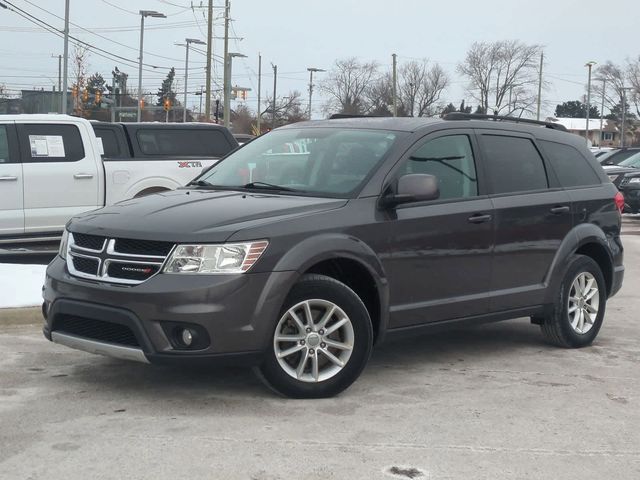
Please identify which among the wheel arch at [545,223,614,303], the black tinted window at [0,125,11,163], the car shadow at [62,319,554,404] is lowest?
the car shadow at [62,319,554,404]

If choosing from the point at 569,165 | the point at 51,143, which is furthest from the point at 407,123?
the point at 51,143

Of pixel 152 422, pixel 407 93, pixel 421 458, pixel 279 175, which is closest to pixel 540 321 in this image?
pixel 279 175

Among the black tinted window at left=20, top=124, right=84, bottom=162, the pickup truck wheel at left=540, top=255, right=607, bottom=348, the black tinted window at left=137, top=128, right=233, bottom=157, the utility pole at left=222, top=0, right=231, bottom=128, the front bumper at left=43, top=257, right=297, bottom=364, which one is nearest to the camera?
the front bumper at left=43, top=257, right=297, bottom=364

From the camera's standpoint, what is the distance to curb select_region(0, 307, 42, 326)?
310 inches

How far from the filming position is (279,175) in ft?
21.1

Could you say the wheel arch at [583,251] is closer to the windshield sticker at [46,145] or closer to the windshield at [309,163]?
the windshield at [309,163]

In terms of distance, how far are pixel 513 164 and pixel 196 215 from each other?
2.76 meters

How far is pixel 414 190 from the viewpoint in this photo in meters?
5.93

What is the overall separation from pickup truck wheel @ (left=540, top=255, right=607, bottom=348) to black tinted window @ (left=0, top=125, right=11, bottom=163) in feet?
22.5

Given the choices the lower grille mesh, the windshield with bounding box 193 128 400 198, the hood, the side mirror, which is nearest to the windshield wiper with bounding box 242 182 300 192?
the windshield with bounding box 193 128 400 198

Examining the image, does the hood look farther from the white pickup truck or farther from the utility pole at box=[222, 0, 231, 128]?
the utility pole at box=[222, 0, 231, 128]

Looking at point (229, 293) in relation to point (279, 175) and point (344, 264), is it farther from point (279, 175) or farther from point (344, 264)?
point (279, 175)

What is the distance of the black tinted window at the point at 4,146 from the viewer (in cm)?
1123

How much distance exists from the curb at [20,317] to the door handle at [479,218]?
12.3 ft
